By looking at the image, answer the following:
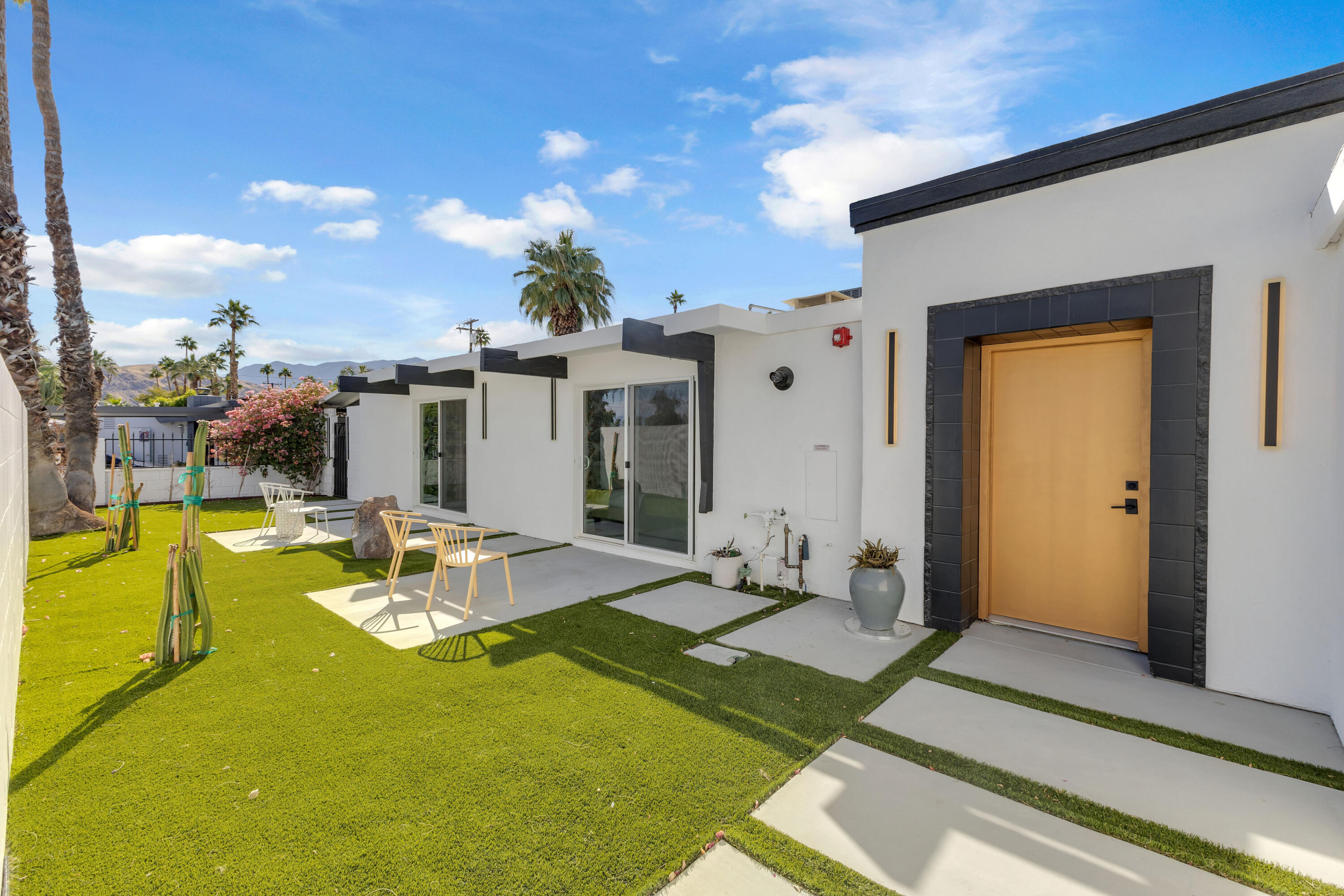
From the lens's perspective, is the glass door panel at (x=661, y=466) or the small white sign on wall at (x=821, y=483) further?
the glass door panel at (x=661, y=466)

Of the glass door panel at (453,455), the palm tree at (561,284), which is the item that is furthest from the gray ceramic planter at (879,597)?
the palm tree at (561,284)

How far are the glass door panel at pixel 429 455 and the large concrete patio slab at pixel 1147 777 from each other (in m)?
9.08

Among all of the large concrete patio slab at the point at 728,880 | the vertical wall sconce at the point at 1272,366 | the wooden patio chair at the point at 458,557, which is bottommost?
the large concrete patio slab at the point at 728,880

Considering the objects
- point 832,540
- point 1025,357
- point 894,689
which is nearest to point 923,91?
point 1025,357

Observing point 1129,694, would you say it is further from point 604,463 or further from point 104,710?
point 104,710

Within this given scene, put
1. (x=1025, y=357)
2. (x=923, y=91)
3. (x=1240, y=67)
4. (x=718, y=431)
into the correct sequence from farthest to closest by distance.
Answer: (x=718, y=431)
(x=923, y=91)
(x=1025, y=357)
(x=1240, y=67)

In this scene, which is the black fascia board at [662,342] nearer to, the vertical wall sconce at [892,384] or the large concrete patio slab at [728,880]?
the vertical wall sconce at [892,384]

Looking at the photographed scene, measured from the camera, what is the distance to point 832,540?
5219mm

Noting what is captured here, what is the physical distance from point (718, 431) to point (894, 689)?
332 cm

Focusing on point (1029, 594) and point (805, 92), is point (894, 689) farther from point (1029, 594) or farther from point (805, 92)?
point (805, 92)

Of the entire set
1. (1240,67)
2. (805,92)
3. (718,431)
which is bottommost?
(718,431)

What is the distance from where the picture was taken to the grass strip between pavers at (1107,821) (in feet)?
5.99

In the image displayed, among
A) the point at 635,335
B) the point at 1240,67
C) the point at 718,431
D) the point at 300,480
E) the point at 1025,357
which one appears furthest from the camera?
the point at 300,480

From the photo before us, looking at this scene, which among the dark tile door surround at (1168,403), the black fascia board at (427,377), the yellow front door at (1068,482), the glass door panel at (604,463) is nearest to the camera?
the dark tile door surround at (1168,403)
